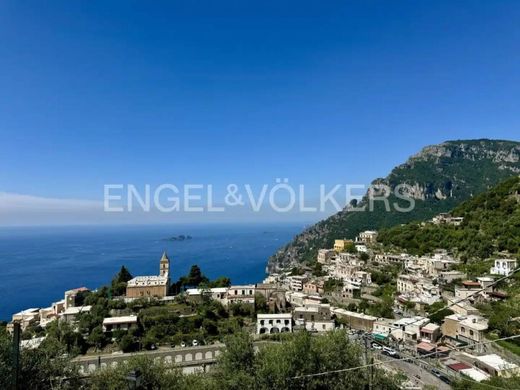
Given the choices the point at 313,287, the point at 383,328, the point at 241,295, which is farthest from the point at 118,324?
the point at 313,287

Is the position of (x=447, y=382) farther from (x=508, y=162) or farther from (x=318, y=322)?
(x=508, y=162)

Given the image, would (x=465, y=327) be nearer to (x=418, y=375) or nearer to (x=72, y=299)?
(x=418, y=375)

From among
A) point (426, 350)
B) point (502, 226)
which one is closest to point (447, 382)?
point (426, 350)

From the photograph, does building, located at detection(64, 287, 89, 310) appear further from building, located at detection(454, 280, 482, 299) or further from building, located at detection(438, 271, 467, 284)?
building, located at detection(438, 271, 467, 284)

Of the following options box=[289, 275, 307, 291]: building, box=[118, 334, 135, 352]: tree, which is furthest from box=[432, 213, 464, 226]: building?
box=[118, 334, 135, 352]: tree

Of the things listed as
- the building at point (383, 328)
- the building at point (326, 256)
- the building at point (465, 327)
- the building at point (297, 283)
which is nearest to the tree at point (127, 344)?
the building at point (383, 328)
